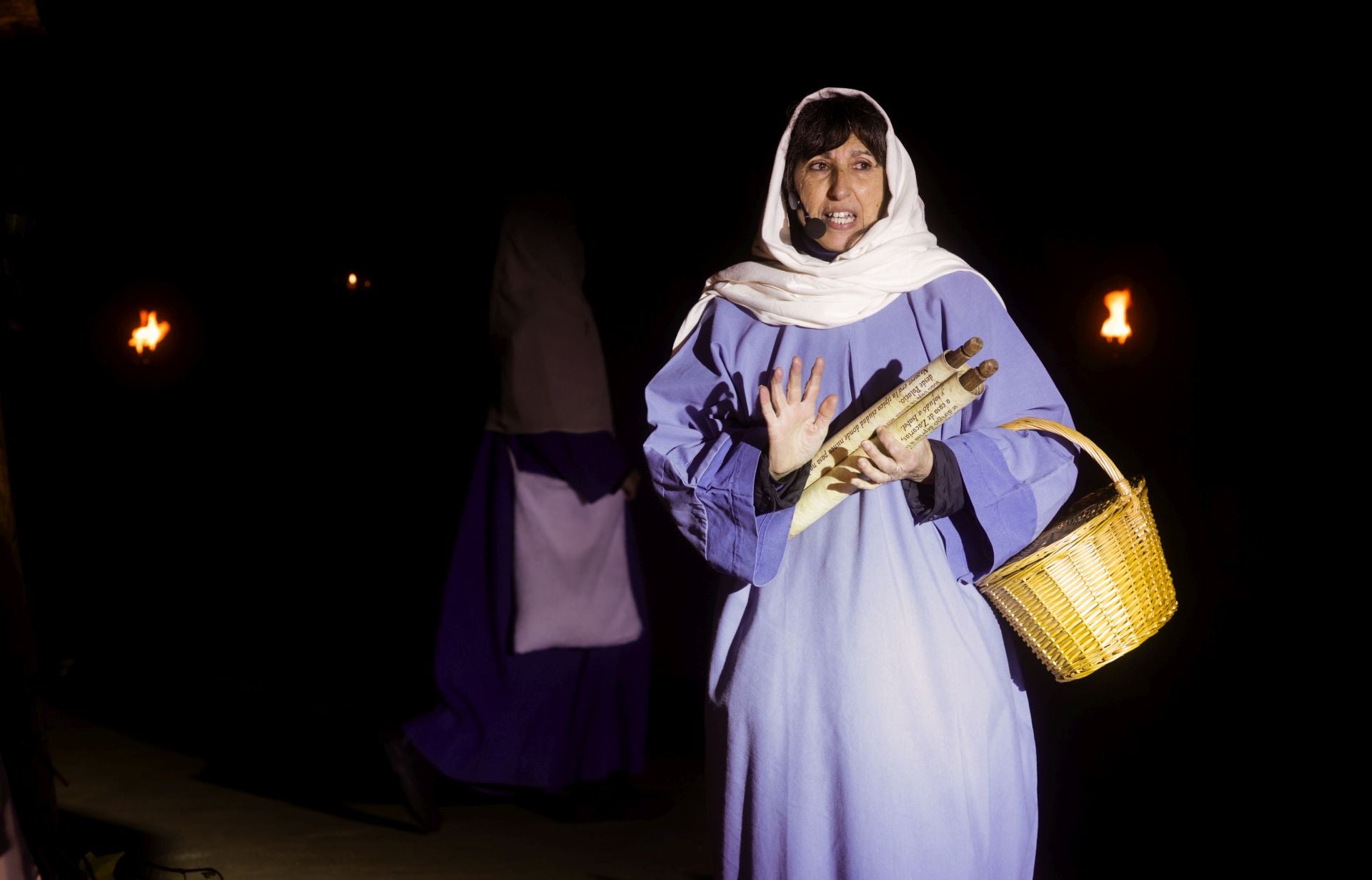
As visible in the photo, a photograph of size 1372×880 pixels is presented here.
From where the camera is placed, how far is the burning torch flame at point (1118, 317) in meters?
4.75

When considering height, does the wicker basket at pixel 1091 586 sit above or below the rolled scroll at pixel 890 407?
below

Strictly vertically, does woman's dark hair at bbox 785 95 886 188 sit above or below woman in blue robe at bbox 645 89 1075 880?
above

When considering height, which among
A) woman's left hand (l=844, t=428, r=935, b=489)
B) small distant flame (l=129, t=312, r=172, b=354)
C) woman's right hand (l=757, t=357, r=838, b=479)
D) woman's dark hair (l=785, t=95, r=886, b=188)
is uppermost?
woman's dark hair (l=785, t=95, r=886, b=188)

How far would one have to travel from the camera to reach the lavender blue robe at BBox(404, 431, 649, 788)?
3652 millimetres

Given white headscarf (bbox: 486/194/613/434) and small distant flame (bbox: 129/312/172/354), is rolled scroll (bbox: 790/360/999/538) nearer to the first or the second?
white headscarf (bbox: 486/194/613/434)

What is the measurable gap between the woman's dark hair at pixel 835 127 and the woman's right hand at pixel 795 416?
0.48 metres

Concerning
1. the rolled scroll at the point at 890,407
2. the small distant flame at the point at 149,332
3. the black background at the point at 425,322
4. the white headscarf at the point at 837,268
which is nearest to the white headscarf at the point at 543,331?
the black background at the point at 425,322

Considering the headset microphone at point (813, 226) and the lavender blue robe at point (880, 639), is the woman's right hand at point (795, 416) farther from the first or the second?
the headset microphone at point (813, 226)

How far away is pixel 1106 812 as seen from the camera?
11.7ft

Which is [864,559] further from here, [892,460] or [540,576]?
[540,576]

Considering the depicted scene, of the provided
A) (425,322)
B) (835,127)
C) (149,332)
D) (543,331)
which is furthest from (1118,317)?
(149,332)

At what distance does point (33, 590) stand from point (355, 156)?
332cm

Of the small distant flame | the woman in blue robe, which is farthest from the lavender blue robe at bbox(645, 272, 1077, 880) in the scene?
the small distant flame

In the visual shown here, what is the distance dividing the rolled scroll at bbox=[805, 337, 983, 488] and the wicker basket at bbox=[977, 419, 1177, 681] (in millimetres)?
215
